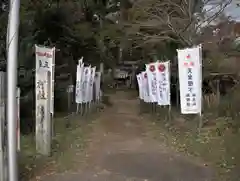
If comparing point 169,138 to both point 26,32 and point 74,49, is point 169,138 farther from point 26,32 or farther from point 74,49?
point 74,49

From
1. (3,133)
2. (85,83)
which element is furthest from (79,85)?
(3,133)

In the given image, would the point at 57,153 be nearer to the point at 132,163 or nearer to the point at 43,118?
the point at 43,118

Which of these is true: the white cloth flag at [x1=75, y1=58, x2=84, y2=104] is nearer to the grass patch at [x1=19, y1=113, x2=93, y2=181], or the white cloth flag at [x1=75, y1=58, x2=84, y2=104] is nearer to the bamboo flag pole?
the grass patch at [x1=19, y1=113, x2=93, y2=181]

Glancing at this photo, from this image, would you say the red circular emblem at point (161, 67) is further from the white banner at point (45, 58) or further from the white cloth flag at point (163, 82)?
the white banner at point (45, 58)

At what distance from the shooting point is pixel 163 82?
14680 millimetres

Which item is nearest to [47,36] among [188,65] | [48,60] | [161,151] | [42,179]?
[48,60]

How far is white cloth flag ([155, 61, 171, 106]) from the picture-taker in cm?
1444

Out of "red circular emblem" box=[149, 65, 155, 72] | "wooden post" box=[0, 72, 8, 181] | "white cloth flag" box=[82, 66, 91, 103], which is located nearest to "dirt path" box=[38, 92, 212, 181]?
"wooden post" box=[0, 72, 8, 181]

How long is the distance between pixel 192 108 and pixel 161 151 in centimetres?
211

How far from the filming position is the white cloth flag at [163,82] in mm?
14438

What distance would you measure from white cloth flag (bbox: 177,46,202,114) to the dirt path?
141cm

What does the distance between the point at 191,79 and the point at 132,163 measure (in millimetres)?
3874

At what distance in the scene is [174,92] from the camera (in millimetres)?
19406

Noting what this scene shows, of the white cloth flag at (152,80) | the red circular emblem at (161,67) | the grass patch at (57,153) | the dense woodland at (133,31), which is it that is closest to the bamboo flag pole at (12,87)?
the grass patch at (57,153)
